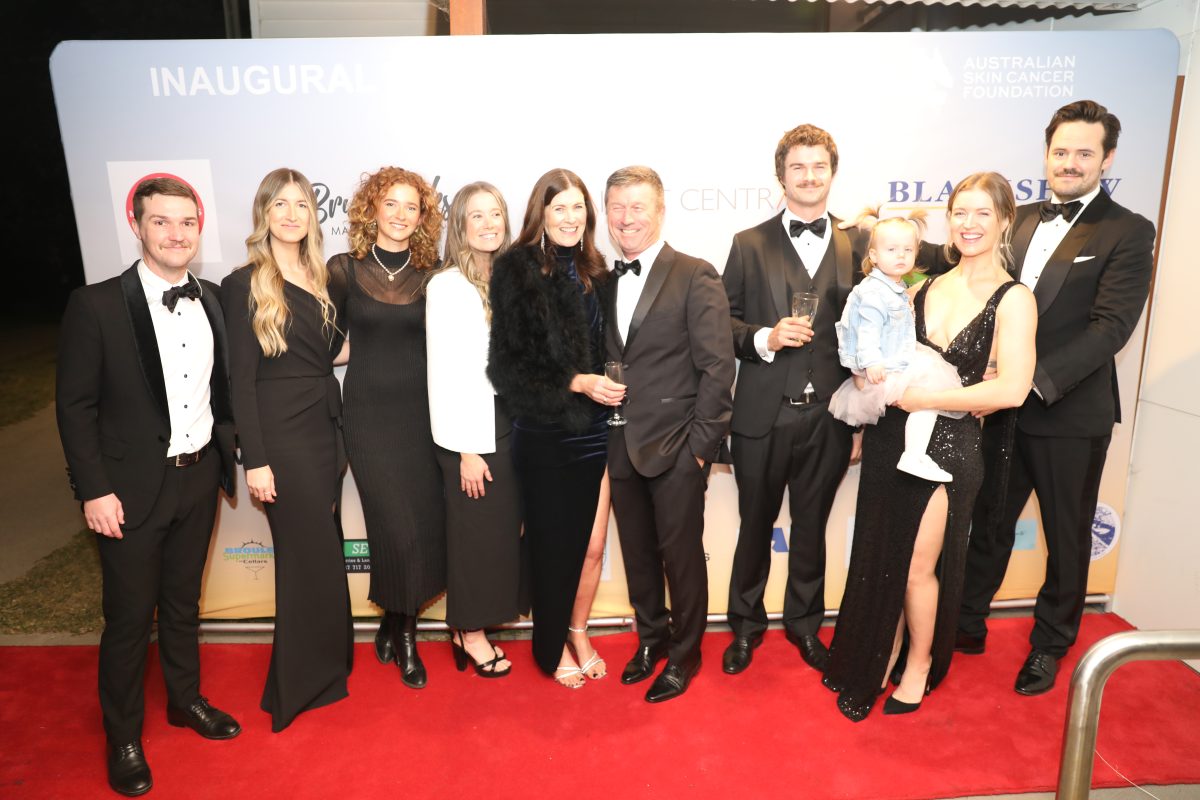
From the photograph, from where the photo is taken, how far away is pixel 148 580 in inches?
115

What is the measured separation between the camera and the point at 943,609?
3.16 metres

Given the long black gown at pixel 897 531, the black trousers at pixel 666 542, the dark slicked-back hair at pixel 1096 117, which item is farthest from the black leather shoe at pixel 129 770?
the dark slicked-back hair at pixel 1096 117

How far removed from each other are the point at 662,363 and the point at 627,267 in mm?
416

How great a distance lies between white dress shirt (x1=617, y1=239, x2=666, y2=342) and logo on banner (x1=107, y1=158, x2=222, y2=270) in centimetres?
198

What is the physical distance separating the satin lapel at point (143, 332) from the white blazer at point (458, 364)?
0.99 m

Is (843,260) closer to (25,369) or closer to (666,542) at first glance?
(666,542)

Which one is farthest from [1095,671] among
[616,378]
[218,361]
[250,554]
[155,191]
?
[250,554]

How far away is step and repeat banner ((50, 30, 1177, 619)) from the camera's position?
11.5ft

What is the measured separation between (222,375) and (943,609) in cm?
305

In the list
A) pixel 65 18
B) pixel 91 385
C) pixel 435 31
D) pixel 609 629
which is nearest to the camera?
pixel 91 385

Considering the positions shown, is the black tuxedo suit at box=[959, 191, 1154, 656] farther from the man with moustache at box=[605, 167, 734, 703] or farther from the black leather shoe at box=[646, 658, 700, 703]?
the black leather shoe at box=[646, 658, 700, 703]

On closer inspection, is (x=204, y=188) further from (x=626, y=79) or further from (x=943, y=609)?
(x=943, y=609)

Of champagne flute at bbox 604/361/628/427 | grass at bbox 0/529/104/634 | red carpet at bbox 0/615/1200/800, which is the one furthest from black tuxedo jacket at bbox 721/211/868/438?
grass at bbox 0/529/104/634

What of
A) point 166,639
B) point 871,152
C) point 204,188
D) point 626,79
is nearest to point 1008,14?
point 871,152
